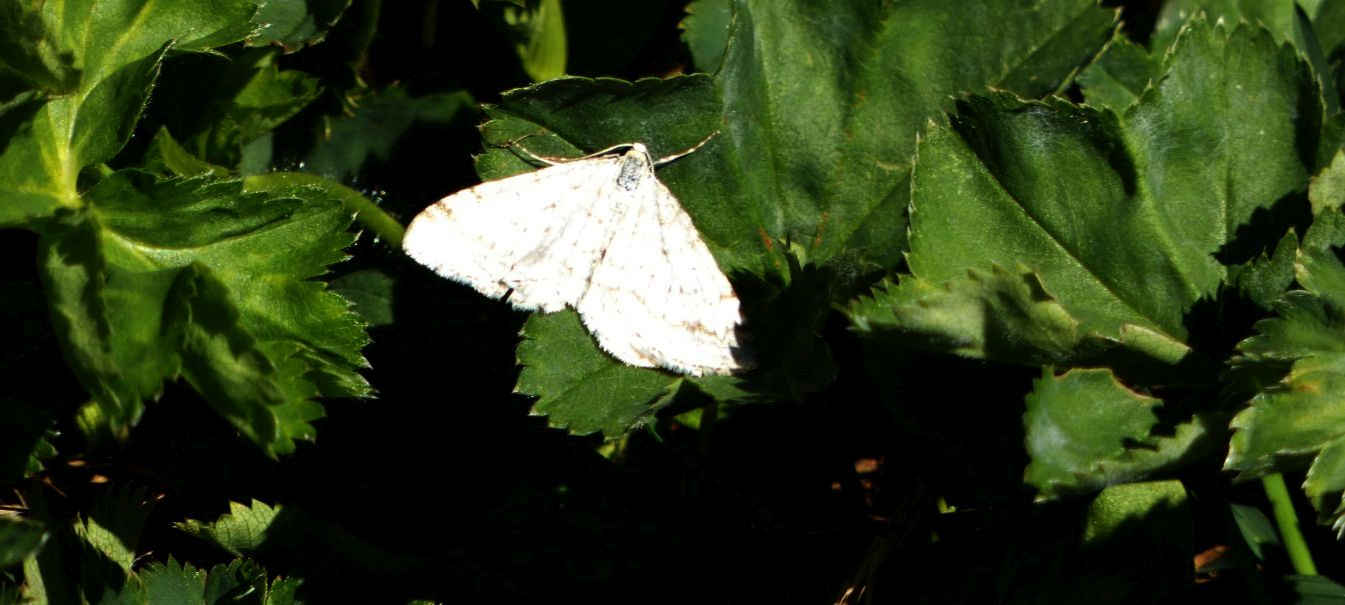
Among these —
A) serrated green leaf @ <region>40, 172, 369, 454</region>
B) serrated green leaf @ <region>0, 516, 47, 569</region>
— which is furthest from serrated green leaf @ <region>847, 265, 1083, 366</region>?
serrated green leaf @ <region>0, 516, 47, 569</region>

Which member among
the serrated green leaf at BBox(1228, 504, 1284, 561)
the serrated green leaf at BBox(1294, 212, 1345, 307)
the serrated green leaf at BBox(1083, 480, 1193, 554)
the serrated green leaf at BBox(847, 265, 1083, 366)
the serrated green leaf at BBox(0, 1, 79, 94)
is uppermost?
the serrated green leaf at BBox(0, 1, 79, 94)

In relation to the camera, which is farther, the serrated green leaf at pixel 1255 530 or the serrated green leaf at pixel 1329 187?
the serrated green leaf at pixel 1255 530

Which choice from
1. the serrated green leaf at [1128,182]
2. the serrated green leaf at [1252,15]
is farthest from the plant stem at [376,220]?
the serrated green leaf at [1252,15]

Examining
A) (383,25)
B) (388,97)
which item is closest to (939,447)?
(388,97)

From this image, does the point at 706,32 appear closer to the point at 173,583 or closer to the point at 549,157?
the point at 549,157

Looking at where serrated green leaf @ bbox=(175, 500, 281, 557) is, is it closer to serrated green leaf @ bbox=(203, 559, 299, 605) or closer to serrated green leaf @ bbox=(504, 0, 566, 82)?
serrated green leaf @ bbox=(203, 559, 299, 605)

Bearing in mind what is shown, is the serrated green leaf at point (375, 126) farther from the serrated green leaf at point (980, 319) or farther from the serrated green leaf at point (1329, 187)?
the serrated green leaf at point (1329, 187)
